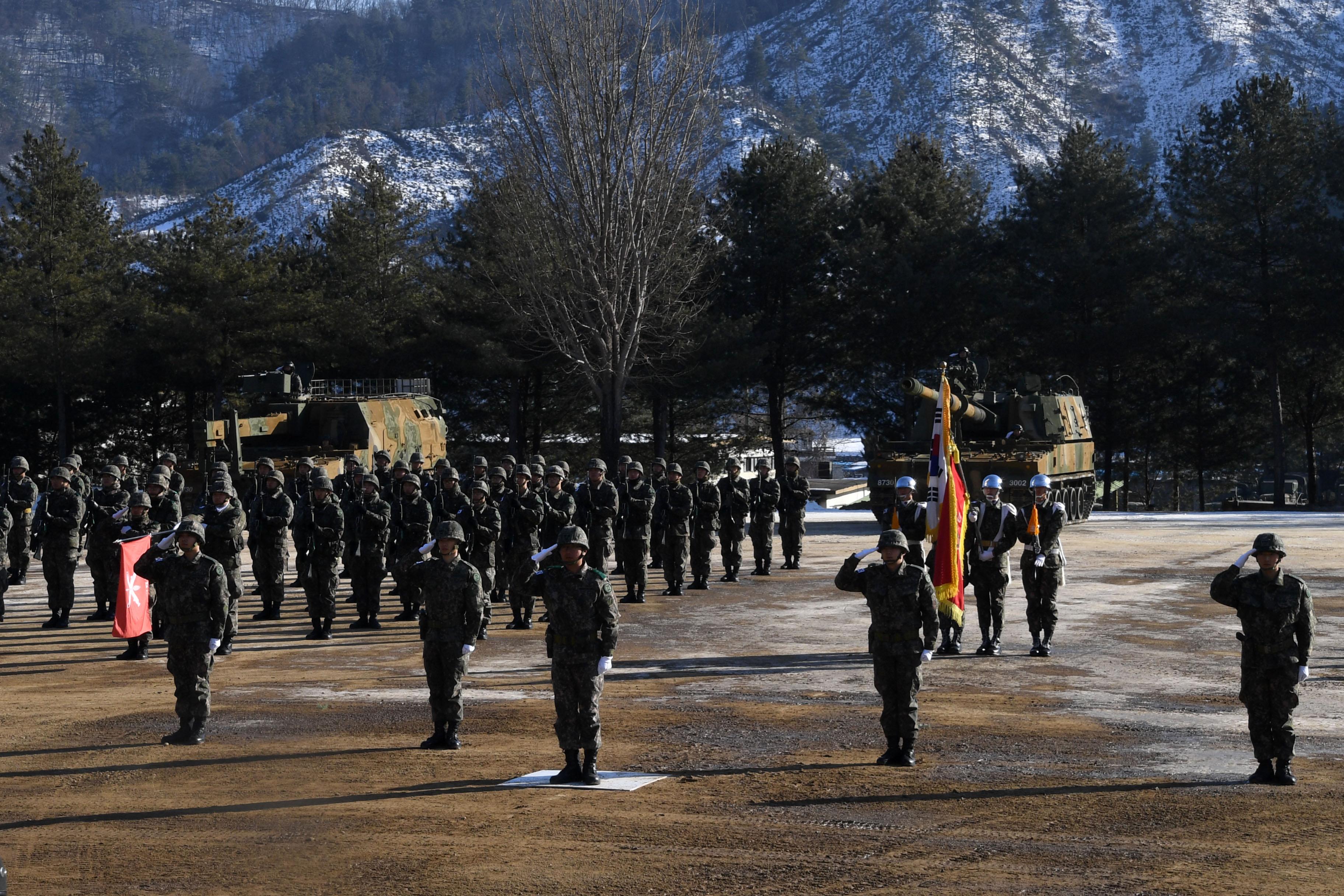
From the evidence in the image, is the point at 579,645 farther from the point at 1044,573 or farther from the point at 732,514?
the point at 732,514

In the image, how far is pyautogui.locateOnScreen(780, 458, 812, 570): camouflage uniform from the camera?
21922 mm

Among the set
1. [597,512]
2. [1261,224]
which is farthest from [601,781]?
[1261,224]

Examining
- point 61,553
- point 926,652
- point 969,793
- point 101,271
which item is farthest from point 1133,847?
point 101,271

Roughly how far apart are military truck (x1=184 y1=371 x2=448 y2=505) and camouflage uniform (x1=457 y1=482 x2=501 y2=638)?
11.5 m

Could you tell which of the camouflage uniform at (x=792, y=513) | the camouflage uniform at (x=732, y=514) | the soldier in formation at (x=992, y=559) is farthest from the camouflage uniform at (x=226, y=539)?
the camouflage uniform at (x=792, y=513)

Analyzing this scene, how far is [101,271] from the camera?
44.8 metres

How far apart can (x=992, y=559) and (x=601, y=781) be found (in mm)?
6167

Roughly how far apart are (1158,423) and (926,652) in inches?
1497

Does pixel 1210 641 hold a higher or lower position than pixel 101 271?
lower

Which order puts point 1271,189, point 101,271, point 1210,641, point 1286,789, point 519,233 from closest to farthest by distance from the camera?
1. point 1286,789
2. point 1210,641
3. point 519,233
4. point 1271,189
5. point 101,271

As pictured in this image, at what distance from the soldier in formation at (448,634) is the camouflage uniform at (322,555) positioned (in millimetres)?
5392

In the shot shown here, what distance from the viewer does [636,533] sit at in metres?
18.3

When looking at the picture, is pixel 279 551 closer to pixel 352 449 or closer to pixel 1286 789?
pixel 1286 789

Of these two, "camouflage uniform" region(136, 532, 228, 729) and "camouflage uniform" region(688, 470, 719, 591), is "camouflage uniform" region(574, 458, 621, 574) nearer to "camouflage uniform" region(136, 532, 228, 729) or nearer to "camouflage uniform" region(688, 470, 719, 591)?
"camouflage uniform" region(688, 470, 719, 591)
